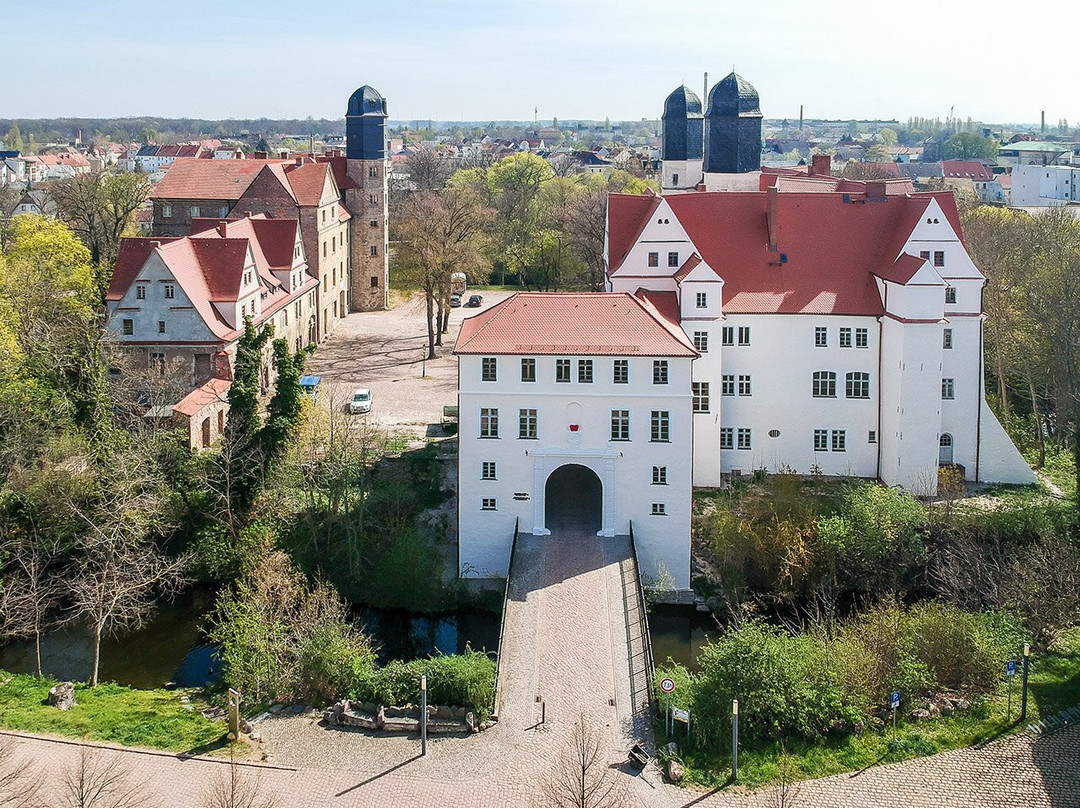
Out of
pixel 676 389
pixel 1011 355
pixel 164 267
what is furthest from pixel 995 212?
pixel 164 267

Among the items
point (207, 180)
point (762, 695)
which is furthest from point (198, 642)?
point (207, 180)

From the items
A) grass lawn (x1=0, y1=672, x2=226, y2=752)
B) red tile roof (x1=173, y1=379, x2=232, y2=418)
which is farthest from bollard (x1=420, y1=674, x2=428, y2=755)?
red tile roof (x1=173, y1=379, x2=232, y2=418)

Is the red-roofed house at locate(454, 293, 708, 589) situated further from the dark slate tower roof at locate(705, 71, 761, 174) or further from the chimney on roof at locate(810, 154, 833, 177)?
the chimney on roof at locate(810, 154, 833, 177)

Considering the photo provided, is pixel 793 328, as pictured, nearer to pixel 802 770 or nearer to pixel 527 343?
pixel 527 343

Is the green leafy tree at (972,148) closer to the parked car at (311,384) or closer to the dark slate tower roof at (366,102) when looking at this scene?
the dark slate tower roof at (366,102)

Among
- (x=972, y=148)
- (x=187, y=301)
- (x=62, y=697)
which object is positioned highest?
(x=972, y=148)

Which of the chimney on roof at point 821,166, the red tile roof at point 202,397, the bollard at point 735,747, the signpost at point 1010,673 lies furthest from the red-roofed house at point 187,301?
the signpost at point 1010,673

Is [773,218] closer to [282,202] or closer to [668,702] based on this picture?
[668,702]
